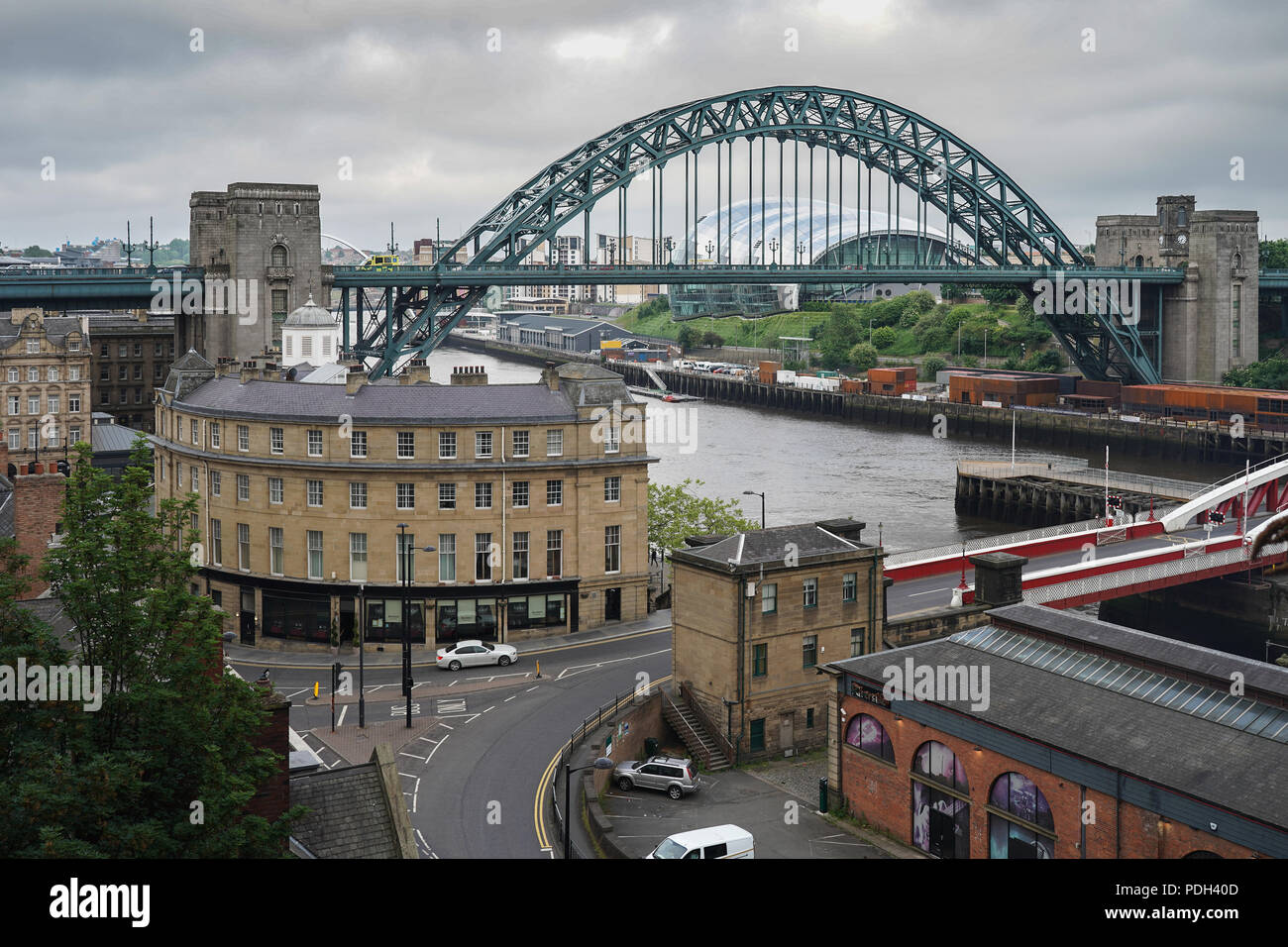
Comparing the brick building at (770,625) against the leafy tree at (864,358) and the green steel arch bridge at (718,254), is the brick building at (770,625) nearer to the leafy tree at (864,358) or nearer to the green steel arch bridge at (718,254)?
the green steel arch bridge at (718,254)

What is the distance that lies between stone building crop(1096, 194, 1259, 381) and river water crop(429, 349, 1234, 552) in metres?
19.0

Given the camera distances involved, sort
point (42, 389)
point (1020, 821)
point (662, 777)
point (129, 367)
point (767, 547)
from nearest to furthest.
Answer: point (1020, 821)
point (662, 777)
point (767, 547)
point (42, 389)
point (129, 367)

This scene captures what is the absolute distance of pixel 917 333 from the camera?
144 meters

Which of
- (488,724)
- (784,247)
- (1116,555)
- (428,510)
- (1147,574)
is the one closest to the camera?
(488,724)

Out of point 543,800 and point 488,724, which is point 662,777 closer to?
point 543,800

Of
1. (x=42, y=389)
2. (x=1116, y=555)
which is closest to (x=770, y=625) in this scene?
(x=1116, y=555)

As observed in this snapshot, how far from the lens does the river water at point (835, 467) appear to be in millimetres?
66000

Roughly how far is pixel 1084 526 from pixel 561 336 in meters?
135

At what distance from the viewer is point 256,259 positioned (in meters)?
67.8

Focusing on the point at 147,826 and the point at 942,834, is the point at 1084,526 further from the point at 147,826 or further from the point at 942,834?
the point at 147,826

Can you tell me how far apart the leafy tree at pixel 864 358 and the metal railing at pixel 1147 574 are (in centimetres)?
9203

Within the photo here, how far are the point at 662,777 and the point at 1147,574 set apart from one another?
20.9 meters
